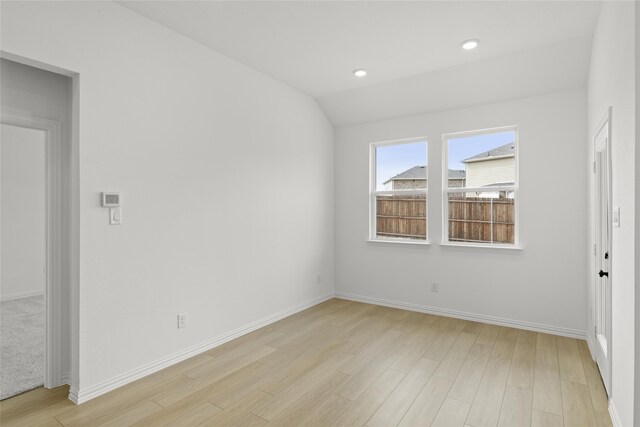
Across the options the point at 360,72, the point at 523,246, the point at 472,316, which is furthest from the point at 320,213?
the point at 523,246

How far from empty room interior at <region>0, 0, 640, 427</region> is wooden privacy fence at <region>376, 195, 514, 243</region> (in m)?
0.03

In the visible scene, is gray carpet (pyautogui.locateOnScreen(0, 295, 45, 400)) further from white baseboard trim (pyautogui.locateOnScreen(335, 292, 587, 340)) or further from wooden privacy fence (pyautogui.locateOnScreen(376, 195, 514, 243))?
wooden privacy fence (pyautogui.locateOnScreen(376, 195, 514, 243))

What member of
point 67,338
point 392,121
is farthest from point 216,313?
point 392,121

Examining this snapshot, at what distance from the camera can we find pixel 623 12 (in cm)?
186

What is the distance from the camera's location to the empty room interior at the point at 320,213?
231cm

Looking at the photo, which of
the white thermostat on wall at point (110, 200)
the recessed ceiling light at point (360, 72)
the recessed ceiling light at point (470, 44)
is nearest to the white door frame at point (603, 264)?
the recessed ceiling light at point (470, 44)

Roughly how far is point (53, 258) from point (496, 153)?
4518mm

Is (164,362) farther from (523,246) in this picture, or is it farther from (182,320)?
(523,246)

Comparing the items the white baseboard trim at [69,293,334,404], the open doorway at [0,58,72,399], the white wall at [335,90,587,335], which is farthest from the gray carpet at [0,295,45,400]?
the white wall at [335,90,587,335]

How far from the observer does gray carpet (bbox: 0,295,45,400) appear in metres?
2.62

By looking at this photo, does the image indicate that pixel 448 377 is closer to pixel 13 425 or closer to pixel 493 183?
pixel 493 183

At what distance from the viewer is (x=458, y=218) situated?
436cm

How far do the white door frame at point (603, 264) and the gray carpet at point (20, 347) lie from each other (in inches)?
163

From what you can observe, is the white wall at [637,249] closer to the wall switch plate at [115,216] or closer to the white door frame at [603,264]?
the white door frame at [603,264]
